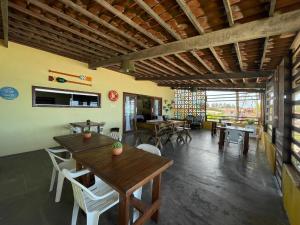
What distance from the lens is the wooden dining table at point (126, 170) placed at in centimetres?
120

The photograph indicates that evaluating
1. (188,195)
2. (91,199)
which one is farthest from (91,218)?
(188,195)

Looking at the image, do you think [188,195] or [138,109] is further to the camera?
[138,109]

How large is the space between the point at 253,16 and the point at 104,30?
2.38 m

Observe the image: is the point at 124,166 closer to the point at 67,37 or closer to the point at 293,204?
the point at 293,204

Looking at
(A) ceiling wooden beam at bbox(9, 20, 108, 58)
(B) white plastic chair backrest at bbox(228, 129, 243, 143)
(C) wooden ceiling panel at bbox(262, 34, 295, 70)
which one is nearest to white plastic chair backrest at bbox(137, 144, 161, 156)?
(C) wooden ceiling panel at bbox(262, 34, 295, 70)

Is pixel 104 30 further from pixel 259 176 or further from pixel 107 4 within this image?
pixel 259 176

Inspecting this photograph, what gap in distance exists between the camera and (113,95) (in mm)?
5918

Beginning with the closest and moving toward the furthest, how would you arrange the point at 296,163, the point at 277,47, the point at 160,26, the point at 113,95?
the point at 296,163 → the point at 160,26 → the point at 277,47 → the point at 113,95

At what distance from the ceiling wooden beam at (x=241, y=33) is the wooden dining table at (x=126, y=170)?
2016mm

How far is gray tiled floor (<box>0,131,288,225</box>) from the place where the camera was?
5.65ft

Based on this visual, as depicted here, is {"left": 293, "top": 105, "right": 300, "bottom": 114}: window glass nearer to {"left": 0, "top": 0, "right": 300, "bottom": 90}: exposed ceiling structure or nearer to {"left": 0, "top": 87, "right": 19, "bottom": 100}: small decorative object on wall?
{"left": 0, "top": 0, "right": 300, "bottom": 90}: exposed ceiling structure

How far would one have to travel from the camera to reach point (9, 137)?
3.57 meters

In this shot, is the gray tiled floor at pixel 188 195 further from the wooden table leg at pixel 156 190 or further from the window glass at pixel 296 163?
the window glass at pixel 296 163

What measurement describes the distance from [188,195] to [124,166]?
132 cm
